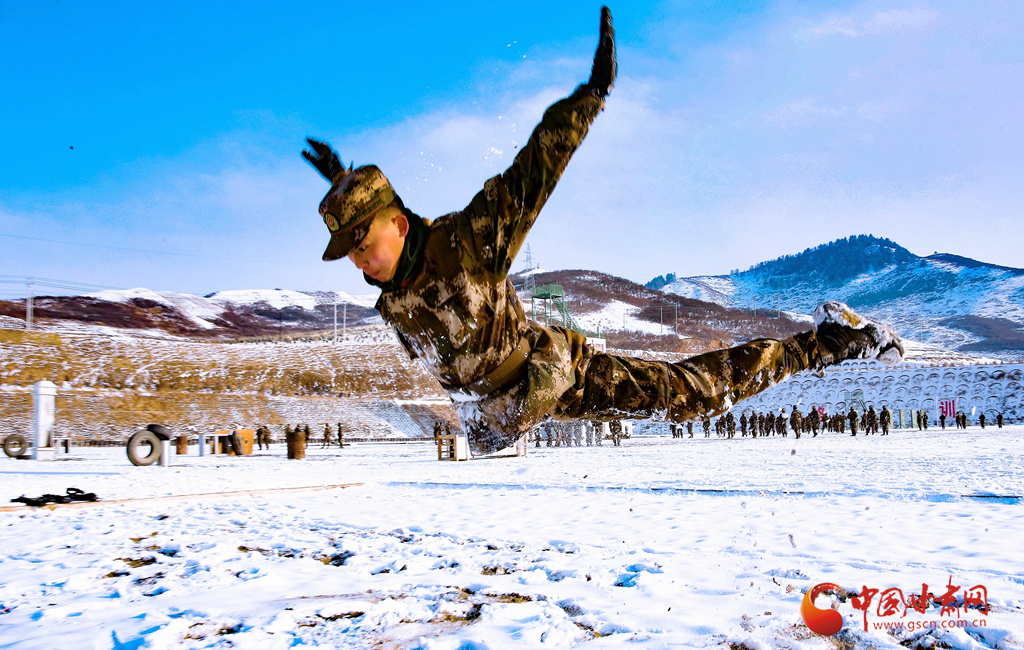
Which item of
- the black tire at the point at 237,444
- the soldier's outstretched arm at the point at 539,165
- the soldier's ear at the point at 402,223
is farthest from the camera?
the black tire at the point at 237,444

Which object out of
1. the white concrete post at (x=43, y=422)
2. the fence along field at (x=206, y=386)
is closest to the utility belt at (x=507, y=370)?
the white concrete post at (x=43, y=422)

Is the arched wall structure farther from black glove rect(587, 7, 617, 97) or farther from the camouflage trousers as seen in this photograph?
black glove rect(587, 7, 617, 97)

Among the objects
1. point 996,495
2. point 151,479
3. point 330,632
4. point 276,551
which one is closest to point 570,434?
point 151,479

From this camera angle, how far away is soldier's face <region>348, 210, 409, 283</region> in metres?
3.23

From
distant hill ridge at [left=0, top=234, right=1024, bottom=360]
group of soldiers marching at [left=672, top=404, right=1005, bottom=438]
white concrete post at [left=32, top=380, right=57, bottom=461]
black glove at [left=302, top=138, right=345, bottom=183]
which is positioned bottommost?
group of soldiers marching at [left=672, top=404, right=1005, bottom=438]

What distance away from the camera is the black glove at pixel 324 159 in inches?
143

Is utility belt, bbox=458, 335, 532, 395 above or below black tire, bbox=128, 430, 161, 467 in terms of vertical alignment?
above

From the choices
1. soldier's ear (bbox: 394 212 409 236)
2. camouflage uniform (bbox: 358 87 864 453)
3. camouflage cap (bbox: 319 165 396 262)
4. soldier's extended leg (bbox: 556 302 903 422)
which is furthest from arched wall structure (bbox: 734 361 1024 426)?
camouflage cap (bbox: 319 165 396 262)

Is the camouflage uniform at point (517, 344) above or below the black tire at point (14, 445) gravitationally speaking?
above

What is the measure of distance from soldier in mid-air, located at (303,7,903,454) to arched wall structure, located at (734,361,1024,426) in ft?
214

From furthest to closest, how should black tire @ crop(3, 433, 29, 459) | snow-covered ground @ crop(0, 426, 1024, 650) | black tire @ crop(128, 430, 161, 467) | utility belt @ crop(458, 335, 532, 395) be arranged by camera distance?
1. black tire @ crop(3, 433, 29, 459)
2. black tire @ crop(128, 430, 161, 467)
3. snow-covered ground @ crop(0, 426, 1024, 650)
4. utility belt @ crop(458, 335, 532, 395)

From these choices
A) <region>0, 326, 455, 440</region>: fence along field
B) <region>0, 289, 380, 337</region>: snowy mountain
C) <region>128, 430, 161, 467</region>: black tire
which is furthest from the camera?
<region>0, 289, 380, 337</region>: snowy mountain

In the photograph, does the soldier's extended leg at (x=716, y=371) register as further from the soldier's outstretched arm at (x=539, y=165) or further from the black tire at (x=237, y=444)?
the black tire at (x=237, y=444)

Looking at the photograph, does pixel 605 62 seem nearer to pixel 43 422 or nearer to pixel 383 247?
pixel 383 247
